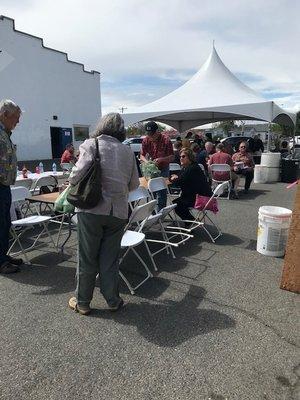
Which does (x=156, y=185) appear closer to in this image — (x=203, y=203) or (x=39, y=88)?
(x=203, y=203)

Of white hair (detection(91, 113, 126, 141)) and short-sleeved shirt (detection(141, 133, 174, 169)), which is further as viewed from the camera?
short-sleeved shirt (detection(141, 133, 174, 169))

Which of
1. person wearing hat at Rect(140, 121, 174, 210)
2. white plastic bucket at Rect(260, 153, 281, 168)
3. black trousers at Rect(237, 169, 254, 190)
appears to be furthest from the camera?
white plastic bucket at Rect(260, 153, 281, 168)

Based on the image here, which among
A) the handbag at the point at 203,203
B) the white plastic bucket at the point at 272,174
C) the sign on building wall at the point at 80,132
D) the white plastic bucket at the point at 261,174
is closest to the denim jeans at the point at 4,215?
the handbag at the point at 203,203

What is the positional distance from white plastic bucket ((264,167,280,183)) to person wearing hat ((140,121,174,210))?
716 centimetres

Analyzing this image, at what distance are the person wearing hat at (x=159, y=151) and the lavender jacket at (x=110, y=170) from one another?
283 cm

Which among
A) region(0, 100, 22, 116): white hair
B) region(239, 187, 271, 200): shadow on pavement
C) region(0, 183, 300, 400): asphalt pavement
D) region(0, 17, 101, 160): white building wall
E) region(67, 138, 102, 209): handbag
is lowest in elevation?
region(239, 187, 271, 200): shadow on pavement

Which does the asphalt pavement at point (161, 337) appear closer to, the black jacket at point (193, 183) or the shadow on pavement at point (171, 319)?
the shadow on pavement at point (171, 319)

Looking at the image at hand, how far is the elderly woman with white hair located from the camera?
9.53 feet

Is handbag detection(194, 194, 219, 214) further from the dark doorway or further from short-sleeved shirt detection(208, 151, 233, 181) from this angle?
the dark doorway

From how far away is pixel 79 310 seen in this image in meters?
3.24

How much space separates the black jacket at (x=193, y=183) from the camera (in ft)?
18.0

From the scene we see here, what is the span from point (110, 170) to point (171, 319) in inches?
55.8

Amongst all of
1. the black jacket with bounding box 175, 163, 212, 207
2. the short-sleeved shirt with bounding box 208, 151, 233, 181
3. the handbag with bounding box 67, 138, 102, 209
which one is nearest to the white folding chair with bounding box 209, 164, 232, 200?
the short-sleeved shirt with bounding box 208, 151, 233, 181

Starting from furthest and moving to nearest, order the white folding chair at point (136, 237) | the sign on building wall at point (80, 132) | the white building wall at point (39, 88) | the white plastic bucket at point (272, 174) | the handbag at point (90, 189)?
1. the sign on building wall at point (80, 132)
2. the white building wall at point (39, 88)
3. the white plastic bucket at point (272, 174)
4. the white folding chair at point (136, 237)
5. the handbag at point (90, 189)
